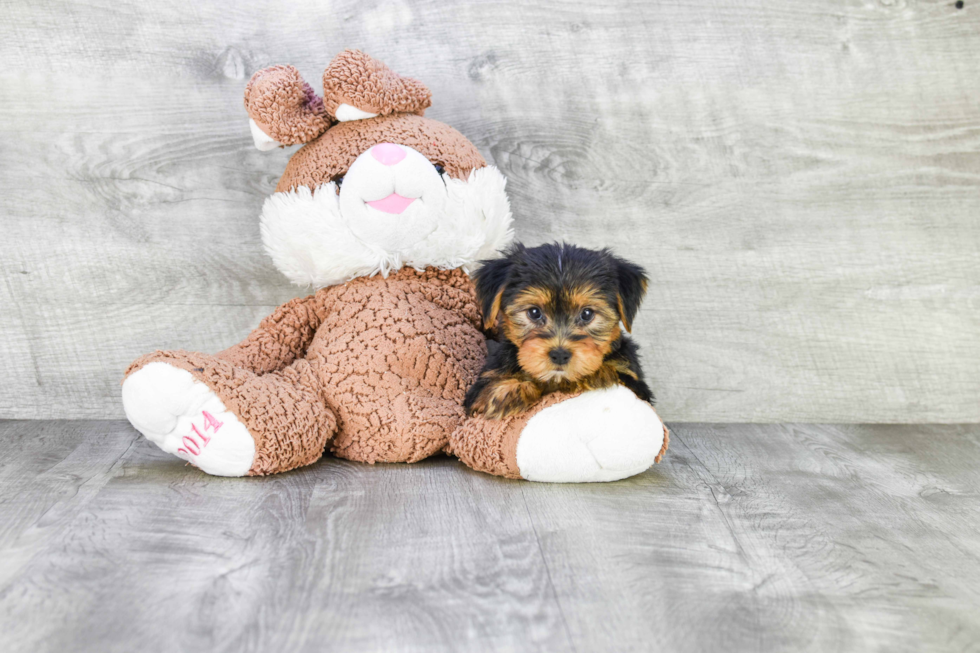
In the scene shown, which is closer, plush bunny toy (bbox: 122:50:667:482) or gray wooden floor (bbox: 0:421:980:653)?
gray wooden floor (bbox: 0:421:980:653)

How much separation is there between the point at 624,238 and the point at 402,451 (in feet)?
3.56

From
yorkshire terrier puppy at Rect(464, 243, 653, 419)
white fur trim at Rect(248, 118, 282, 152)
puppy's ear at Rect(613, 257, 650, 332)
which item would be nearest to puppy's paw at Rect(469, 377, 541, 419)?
yorkshire terrier puppy at Rect(464, 243, 653, 419)

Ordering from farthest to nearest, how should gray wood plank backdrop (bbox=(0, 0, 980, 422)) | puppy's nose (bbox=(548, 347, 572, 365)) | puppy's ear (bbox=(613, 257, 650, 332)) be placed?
gray wood plank backdrop (bbox=(0, 0, 980, 422)) < puppy's ear (bbox=(613, 257, 650, 332)) < puppy's nose (bbox=(548, 347, 572, 365))

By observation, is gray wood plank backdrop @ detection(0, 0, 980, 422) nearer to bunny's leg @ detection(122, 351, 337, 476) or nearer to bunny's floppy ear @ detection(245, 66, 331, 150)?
bunny's floppy ear @ detection(245, 66, 331, 150)

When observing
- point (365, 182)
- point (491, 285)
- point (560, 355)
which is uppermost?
point (365, 182)

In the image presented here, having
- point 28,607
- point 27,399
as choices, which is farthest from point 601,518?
point 27,399

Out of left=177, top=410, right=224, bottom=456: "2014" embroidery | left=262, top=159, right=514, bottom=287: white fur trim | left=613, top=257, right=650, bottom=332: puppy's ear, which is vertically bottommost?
left=177, top=410, right=224, bottom=456: "2014" embroidery

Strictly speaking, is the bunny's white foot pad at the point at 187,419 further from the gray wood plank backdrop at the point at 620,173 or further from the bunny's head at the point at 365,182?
the gray wood plank backdrop at the point at 620,173

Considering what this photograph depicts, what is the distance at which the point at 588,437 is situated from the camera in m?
1.83

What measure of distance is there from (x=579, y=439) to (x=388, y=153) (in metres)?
0.86

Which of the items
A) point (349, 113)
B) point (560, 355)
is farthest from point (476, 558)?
point (349, 113)

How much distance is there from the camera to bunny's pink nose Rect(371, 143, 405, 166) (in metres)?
2.03

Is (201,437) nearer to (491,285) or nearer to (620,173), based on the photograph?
(491,285)

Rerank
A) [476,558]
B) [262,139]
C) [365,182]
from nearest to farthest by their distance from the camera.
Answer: [476,558] → [365,182] → [262,139]
